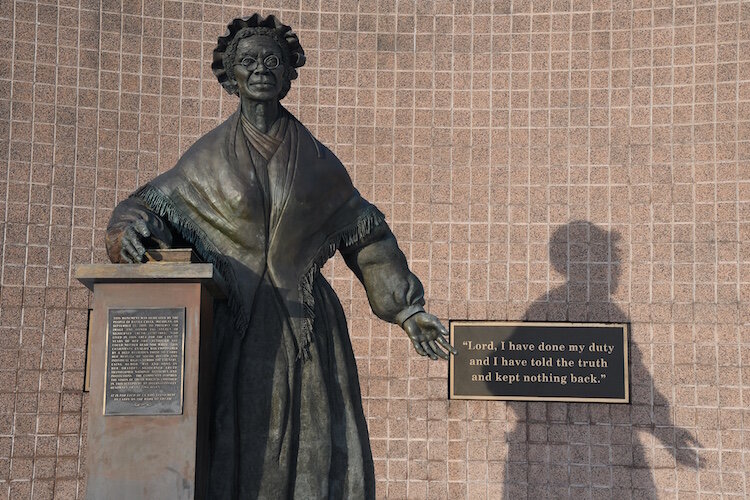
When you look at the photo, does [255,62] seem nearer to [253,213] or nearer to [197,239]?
[253,213]

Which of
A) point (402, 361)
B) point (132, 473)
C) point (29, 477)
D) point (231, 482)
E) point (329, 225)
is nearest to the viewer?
point (132, 473)

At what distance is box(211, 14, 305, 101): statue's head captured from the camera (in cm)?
600

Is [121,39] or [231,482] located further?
[121,39]

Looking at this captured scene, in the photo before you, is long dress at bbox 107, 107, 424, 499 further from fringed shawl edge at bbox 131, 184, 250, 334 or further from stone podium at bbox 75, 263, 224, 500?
stone podium at bbox 75, 263, 224, 500

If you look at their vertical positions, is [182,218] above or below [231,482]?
above

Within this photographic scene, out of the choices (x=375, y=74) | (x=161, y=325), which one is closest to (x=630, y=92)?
(x=375, y=74)

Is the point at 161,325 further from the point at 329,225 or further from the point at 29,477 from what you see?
the point at 29,477

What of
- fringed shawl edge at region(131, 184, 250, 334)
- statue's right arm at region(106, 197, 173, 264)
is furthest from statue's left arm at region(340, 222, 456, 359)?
statue's right arm at region(106, 197, 173, 264)

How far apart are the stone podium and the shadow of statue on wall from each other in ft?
14.3

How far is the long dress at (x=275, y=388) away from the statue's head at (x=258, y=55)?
0.20 metres

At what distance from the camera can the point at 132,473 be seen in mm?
5254

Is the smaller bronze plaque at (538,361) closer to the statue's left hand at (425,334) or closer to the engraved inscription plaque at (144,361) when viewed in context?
the statue's left hand at (425,334)

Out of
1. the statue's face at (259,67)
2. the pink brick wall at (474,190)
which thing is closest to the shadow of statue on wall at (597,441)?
the pink brick wall at (474,190)

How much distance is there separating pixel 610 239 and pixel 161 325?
5.05m
